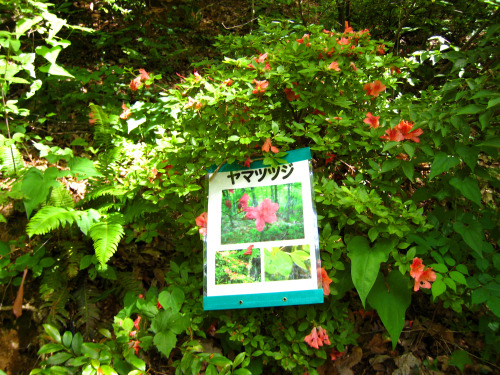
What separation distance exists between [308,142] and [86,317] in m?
1.51

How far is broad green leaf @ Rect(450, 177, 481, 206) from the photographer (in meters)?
1.48

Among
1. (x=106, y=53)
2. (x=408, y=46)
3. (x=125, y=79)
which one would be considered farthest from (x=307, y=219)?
(x=106, y=53)

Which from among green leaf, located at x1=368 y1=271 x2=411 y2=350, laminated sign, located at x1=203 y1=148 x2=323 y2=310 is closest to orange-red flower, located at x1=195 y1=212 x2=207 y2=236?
laminated sign, located at x1=203 y1=148 x2=323 y2=310

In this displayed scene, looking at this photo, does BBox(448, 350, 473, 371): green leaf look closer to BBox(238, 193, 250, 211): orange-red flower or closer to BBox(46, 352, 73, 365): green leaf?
BBox(238, 193, 250, 211): orange-red flower

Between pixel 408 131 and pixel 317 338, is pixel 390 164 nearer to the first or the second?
pixel 408 131

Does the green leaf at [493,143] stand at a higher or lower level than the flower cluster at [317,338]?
higher

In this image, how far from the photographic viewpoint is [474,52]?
162cm

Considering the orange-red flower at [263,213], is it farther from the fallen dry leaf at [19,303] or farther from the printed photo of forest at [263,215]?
the fallen dry leaf at [19,303]

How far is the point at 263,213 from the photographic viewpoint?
1522 millimetres

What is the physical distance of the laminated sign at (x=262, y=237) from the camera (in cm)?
141

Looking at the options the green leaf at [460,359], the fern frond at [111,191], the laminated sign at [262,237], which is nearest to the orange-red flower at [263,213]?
the laminated sign at [262,237]

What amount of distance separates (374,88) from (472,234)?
2.74 feet

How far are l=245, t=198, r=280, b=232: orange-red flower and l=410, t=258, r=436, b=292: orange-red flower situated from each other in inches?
22.8

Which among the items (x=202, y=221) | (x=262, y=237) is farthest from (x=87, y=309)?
(x=262, y=237)
